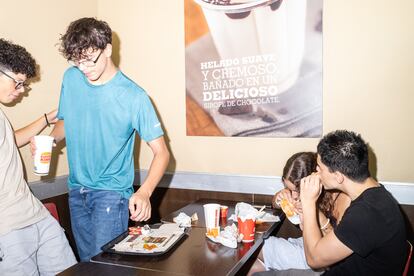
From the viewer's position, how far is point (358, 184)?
163 centimetres

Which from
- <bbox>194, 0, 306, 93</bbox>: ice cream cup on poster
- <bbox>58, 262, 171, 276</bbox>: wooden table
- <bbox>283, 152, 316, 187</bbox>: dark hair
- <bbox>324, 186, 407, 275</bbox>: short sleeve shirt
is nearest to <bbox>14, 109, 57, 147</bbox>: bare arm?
<bbox>58, 262, 171, 276</bbox>: wooden table

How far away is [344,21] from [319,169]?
3.69ft

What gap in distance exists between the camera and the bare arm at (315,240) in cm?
149

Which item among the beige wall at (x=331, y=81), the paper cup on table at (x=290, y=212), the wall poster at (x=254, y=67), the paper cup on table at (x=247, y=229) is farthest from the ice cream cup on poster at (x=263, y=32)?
the paper cup on table at (x=247, y=229)

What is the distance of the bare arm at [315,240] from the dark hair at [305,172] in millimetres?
370

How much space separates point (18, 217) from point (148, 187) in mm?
653

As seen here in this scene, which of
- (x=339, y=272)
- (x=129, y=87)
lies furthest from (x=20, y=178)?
(x=339, y=272)

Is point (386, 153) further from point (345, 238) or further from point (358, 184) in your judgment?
point (345, 238)

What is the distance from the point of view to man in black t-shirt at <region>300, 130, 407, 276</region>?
1.46 m

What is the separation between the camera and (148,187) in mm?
1691

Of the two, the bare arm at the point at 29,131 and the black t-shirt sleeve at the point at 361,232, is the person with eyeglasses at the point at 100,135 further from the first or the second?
the black t-shirt sleeve at the point at 361,232

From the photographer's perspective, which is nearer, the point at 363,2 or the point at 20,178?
the point at 20,178

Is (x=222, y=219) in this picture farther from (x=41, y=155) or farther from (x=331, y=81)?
(x=331, y=81)

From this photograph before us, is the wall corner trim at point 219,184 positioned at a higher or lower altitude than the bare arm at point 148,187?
lower
